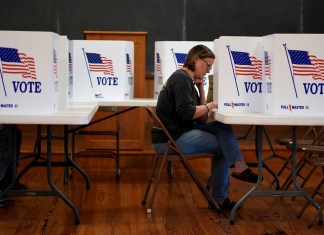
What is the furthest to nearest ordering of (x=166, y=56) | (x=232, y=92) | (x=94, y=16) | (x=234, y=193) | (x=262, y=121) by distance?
(x=94, y=16) → (x=166, y=56) → (x=234, y=193) → (x=232, y=92) → (x=262, y=121)

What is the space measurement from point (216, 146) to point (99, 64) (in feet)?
4.92

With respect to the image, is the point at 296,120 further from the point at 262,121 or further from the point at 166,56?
the point at 166,56

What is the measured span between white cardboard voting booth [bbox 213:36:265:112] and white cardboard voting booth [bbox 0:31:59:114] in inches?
42.4

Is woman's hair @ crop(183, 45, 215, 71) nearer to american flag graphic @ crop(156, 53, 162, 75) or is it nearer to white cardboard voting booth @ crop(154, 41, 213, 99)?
white cardboard voting booth @ crop(154, 41, 213, 99)

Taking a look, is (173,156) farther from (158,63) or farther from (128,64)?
(158,63)

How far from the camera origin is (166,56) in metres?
5.59

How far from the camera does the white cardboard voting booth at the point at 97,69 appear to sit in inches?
213

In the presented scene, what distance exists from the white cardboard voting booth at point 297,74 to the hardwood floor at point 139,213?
0.77m

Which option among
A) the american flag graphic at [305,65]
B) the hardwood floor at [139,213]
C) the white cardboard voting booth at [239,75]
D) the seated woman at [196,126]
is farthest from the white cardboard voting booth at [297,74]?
the hardwood floor at [139,213]

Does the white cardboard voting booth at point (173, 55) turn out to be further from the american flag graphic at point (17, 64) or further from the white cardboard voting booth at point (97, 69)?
the american flag graphic at point (17, 64)

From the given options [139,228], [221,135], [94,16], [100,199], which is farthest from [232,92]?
[94,16]

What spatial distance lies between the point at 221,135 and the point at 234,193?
40.4 inches

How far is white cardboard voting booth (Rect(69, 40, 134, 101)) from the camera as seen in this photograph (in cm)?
542

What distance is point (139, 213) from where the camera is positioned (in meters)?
4.43
